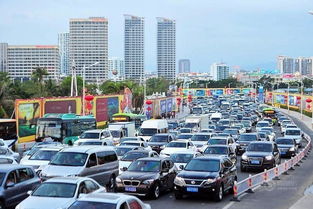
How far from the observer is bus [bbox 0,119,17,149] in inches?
1527

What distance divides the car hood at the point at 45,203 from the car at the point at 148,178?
16.5 feet

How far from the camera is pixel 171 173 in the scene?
20.5m

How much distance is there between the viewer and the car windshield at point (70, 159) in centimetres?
1919

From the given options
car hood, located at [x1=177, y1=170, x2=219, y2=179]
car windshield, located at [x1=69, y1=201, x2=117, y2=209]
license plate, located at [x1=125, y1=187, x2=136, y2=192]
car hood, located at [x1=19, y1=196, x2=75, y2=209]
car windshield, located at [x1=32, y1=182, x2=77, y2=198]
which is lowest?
license plate, located at [x1=125, y1=187, x2=136, y2=192]

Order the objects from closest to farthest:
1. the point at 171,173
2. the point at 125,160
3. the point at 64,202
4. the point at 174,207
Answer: the point at 64,202, the point at 174,207, the point at 171,173, the point at 125,160

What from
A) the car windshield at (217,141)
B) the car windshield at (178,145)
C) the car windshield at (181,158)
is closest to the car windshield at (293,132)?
the car windshield at (217,141)

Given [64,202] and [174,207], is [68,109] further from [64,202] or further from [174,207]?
[64,202]

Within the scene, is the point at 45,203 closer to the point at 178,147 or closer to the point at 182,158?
the point at 182,158

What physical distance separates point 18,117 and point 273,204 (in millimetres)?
31490

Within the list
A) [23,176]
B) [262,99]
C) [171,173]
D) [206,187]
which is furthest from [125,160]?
[262,99]

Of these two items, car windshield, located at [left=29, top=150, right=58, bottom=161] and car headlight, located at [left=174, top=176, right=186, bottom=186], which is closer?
car headlight, located at [left=174, top=176, right=186, bottom=186]

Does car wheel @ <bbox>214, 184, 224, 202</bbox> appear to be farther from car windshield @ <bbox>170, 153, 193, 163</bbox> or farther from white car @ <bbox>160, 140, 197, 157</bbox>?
white car @ <bbox>160, 140, 197, 157</bbox>

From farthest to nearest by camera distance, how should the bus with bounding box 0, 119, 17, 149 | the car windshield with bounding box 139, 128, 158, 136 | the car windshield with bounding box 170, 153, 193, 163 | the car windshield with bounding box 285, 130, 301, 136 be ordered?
the car windshield with bounding box 285, 130, 301, 136 → the car windshield with bounding box 139, 128, 158, 136 → the bus with bounding box 0, 119, 17, 149 → the car windshield with bounding box 170, 153, 193, 163

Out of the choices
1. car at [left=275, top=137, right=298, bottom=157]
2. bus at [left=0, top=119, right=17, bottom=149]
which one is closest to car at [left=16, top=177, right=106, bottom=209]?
car at [left=275, top=137, right=298, bottom=157]
